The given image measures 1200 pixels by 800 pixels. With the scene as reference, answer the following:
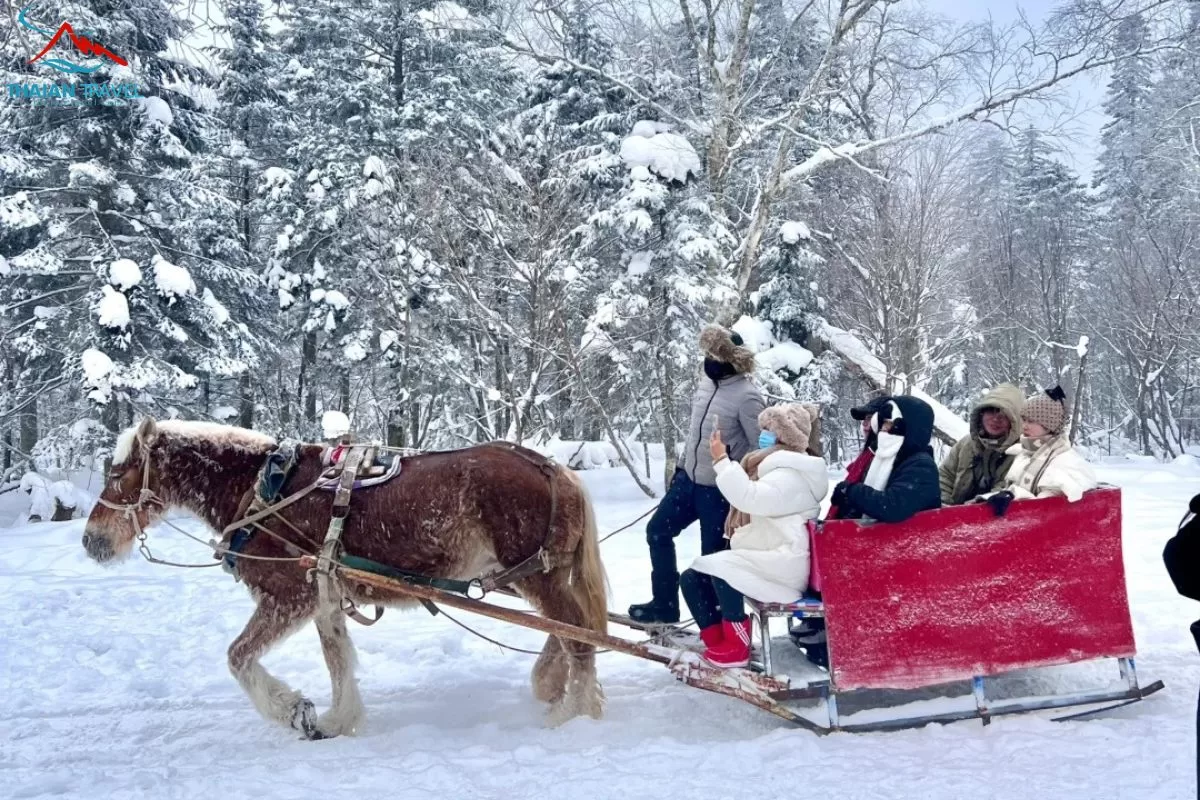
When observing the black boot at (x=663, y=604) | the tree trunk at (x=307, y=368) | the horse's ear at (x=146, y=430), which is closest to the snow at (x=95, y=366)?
the tree trunk at (x=307, y=368)

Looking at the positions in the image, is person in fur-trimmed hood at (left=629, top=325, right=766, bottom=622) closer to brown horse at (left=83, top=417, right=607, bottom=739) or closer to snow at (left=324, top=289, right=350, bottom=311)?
brown horse at (left=83, top=417, right=607, bottom=739)

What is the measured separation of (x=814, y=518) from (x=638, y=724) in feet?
4.59

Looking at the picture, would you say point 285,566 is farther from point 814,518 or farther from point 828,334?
point 828,334

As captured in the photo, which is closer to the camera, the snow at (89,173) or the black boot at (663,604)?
the black boot at (663,604)

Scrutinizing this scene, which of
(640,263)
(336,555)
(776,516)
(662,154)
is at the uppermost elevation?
(662,154)

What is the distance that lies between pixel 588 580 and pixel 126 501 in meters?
2.62

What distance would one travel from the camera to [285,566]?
14.1 feet

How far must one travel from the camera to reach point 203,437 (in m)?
4.59

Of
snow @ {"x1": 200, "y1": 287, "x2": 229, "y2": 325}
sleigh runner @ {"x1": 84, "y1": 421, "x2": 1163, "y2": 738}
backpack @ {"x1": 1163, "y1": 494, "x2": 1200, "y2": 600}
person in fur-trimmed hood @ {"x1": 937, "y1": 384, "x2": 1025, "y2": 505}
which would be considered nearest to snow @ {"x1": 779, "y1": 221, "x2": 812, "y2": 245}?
person in fur-trimmed hood @ {"x1": 937, "y1": 384, "x2": 1025, "y2": 505}

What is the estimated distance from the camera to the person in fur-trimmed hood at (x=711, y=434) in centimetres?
480

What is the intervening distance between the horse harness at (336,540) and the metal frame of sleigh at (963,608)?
1.03 metres

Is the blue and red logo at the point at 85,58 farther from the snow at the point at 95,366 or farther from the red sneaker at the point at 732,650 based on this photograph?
the red sneaker at the point at 732,650

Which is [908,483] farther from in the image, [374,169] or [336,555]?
[374,169]

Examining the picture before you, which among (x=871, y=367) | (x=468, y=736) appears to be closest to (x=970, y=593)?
(x=468, y=736)
